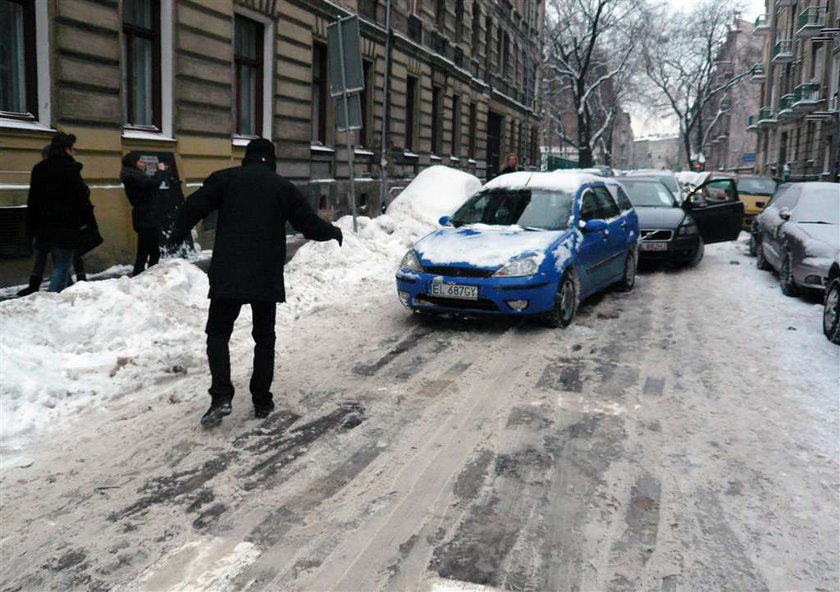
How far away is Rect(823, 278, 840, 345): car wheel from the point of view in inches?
295

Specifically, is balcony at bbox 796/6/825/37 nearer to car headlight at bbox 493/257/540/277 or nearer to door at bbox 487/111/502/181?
door at bbox 487/111/502/181

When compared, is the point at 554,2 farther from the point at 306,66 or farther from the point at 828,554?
the point at 828,554

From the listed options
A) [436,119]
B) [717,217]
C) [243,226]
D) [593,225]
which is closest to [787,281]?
[593,225]

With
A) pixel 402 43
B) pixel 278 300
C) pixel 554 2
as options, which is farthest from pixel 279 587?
pixel 554 2

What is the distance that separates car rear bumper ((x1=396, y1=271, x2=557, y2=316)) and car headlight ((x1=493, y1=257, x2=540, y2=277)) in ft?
0.18

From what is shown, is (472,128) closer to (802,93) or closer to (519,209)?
(519,209)

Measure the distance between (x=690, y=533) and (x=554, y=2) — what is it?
44879 mm

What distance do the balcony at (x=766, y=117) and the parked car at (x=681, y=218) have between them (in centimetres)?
4473

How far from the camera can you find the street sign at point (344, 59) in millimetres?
11648

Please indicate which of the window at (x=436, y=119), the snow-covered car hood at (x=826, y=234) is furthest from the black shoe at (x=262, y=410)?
the window at (x=436, y=119)

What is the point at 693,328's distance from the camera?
8406 millimetres

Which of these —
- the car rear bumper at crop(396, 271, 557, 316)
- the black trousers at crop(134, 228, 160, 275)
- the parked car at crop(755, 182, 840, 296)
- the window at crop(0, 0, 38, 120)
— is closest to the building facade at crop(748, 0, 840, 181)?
the parked car at crop(755, 182, 840, 296)

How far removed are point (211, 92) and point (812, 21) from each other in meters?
42.7

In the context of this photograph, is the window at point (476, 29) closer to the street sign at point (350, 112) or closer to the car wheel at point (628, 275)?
the street sign at point (350, 112)
